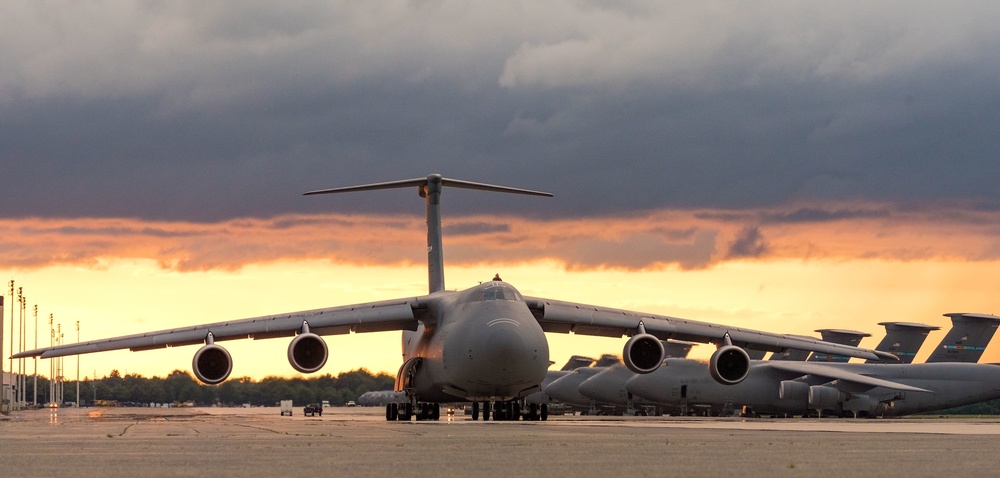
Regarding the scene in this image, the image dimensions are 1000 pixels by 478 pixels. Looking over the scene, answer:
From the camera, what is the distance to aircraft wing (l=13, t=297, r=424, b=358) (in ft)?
103

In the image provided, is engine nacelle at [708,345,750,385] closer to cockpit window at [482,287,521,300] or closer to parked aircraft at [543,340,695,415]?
cockpit window at [482,287,521,300]

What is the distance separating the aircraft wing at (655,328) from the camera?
32875 millimetres

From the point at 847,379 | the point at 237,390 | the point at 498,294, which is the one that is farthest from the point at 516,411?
the point at 237,390

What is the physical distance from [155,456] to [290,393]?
3905 inches

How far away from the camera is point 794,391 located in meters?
54.1

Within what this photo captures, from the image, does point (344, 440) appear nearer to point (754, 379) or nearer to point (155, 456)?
point (155, 456)

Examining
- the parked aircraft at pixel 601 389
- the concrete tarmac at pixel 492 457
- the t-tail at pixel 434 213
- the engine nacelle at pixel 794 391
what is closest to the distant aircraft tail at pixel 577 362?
the parked aircraft at pixel 601 389

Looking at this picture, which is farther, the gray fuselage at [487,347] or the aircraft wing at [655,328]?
the aircraft wing at [655,328]

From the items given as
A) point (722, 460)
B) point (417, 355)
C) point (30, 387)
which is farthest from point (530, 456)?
point (30, 387)

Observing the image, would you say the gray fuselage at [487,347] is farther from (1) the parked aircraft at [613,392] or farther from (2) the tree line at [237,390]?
(2) the tree line at [237,390]

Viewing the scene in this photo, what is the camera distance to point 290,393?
11019cm

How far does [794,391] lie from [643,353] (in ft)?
81.4

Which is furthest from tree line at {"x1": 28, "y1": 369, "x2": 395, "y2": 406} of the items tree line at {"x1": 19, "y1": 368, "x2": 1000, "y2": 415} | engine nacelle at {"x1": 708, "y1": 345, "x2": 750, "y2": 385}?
engine nacelle at {"x1": 708, "y1": 345, "x2": 750, "y2": 385}

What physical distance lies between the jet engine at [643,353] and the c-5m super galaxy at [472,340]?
0.02 meters
